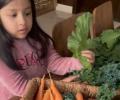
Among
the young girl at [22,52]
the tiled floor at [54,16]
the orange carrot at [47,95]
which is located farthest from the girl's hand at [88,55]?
the tiled floor at [54,16]

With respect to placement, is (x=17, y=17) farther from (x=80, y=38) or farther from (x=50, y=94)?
(x=50, y=94)

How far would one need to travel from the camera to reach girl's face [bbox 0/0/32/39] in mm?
1172

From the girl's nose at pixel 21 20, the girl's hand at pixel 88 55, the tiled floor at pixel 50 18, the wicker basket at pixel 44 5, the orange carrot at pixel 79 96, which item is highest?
the girl's nose at pixel 21 20

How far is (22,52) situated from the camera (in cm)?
128

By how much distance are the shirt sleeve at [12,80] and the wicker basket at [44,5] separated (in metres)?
2.76

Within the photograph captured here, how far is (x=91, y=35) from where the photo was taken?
175 cm

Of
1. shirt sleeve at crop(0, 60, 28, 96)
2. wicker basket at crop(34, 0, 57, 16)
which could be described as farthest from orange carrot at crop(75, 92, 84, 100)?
wicker basket at crop(34, 0, 57, 16)

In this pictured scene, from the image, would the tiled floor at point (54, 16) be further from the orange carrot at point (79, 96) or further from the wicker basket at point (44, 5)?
the orange carrot at point (79, 96)

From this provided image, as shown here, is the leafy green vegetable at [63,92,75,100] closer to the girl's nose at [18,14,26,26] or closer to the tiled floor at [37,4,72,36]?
the girl's nose at [18,14,26,26]

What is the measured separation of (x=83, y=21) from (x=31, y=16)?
0.74 ft

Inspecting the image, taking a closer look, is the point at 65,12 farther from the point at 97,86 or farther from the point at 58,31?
the point at 97,86

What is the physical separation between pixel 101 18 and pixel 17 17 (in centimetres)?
88

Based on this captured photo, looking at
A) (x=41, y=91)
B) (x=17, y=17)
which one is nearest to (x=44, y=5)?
(x=17, y=17)

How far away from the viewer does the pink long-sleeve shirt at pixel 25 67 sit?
1.19 m
